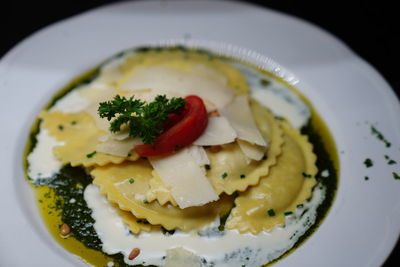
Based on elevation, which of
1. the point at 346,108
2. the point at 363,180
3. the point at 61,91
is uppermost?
the point at 61,91

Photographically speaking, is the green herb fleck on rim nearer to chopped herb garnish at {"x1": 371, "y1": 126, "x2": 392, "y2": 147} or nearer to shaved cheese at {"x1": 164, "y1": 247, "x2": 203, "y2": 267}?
shaved cheese at {"x1": 164, "y1": 247, "x2": 203, "y2": 267}

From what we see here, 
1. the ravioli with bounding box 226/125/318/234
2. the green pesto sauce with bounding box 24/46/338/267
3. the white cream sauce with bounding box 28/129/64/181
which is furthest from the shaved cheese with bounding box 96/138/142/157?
the ravioli with bounding box 226/125/318/234

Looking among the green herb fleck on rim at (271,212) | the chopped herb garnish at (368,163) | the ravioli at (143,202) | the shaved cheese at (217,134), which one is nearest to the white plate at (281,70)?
the chopped herb garnish at (368,163)

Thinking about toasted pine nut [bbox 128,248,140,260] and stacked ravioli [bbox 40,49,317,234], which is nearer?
toasted pine nut [bbox 128,248,140,260]

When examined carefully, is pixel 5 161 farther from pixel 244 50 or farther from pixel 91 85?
pixel 244 50

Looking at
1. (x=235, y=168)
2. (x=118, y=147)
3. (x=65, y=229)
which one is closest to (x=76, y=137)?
(x=118, y=147)

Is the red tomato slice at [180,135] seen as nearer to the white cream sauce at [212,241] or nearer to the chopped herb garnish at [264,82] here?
the white cream sauce at [212,241]

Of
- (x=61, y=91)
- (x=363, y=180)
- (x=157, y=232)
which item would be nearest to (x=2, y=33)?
(x=61, y=91)
